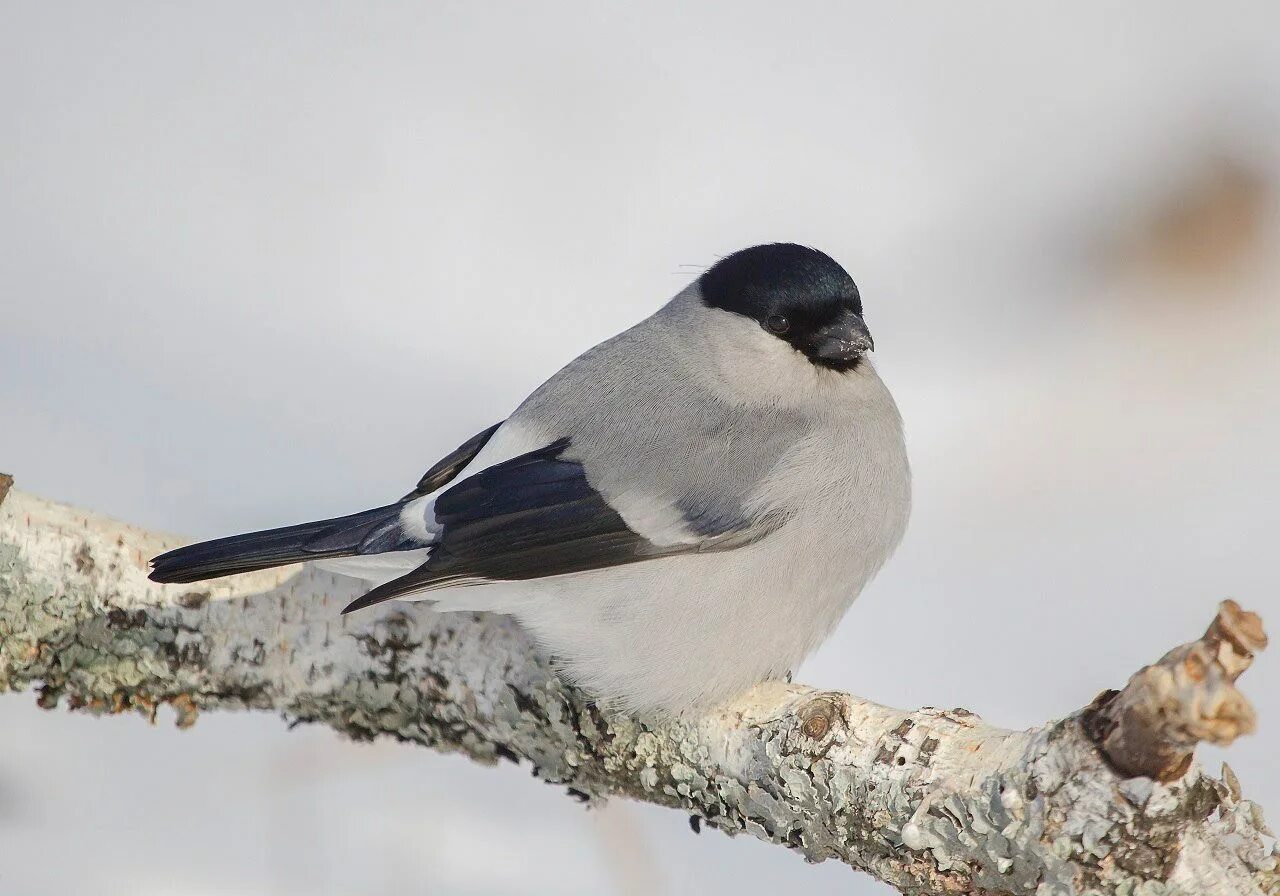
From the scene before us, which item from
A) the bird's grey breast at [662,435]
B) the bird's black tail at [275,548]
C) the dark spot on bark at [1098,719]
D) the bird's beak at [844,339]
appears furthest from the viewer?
the bird's beak at [844,339]

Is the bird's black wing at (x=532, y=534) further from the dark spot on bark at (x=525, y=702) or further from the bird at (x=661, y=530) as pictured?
the dark spot on bark at (x=525, y=702)

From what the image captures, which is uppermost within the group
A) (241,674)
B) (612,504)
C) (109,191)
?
(109,191)

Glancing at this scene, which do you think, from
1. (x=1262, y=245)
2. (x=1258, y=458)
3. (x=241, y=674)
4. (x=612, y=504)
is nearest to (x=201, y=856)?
(x=241, y=674)

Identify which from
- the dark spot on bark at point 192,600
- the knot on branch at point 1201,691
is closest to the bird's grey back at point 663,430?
the dark spot on bark at point 192,600

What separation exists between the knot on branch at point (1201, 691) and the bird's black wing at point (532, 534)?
104 cm

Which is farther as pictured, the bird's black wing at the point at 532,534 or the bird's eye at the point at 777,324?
the bird's eye at the point at 777,324

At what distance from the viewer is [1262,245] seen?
4668 mm

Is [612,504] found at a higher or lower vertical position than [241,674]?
higher

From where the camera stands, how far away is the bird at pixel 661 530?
8.14 ft

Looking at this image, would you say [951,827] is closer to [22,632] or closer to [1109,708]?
[1109,708]

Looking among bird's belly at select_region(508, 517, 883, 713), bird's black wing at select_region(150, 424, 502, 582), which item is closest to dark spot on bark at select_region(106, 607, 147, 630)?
bird's black wing at select_region(150, 424, 502, 582)

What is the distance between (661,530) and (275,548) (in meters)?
0.75

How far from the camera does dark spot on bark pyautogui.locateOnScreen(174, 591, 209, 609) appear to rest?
8.46 feet

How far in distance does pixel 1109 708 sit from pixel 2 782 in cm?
273
